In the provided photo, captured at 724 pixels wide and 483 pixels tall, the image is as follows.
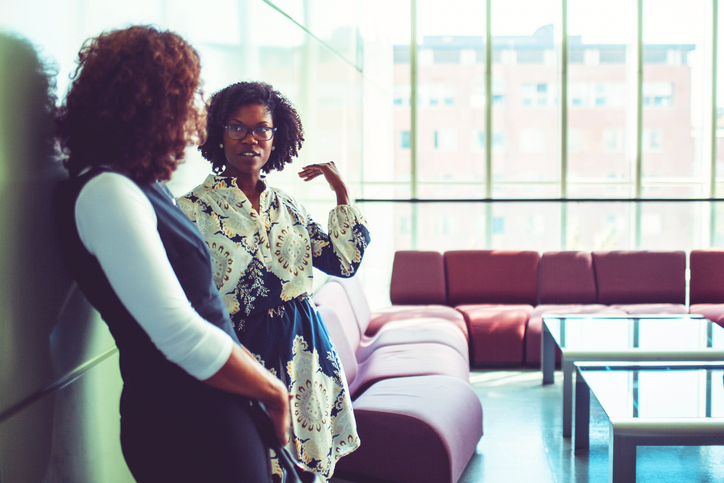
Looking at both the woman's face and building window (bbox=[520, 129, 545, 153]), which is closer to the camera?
the woman's face

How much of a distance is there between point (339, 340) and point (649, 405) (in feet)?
4.83

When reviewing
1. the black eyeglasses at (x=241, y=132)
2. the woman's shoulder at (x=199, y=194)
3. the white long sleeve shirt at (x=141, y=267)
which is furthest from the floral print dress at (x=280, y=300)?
the white long sleeve shirt at (x=141, y=267)

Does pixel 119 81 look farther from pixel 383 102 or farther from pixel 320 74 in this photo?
pixel 383 102

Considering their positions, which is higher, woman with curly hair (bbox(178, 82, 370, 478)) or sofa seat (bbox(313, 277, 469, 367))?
woman with curly hair (bbox(178, 82, 370, 478))

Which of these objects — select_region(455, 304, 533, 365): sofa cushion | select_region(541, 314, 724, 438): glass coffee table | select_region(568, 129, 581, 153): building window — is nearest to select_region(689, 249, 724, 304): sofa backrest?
select_region(541, 314, 724, 438): glass coffee table

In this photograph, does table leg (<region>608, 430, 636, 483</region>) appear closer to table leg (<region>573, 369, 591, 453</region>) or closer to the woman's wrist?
table leg (<region>573, 369, 591, 453</region>)

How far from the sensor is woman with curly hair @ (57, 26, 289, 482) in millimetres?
1062

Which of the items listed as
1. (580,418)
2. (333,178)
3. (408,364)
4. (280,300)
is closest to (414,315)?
(408,364)

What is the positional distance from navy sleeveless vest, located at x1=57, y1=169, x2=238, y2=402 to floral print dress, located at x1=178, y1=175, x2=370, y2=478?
0.52m

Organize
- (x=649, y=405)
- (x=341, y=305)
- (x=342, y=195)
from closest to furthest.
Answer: (x=342, y=195)
(x=649, y=405)
(x=341, y=305)

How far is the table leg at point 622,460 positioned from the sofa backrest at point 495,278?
3401mm

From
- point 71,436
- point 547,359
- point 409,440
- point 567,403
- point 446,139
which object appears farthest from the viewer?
point 446,139

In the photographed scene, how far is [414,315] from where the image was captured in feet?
16.9

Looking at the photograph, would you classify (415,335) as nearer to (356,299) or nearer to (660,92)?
(356,299)
